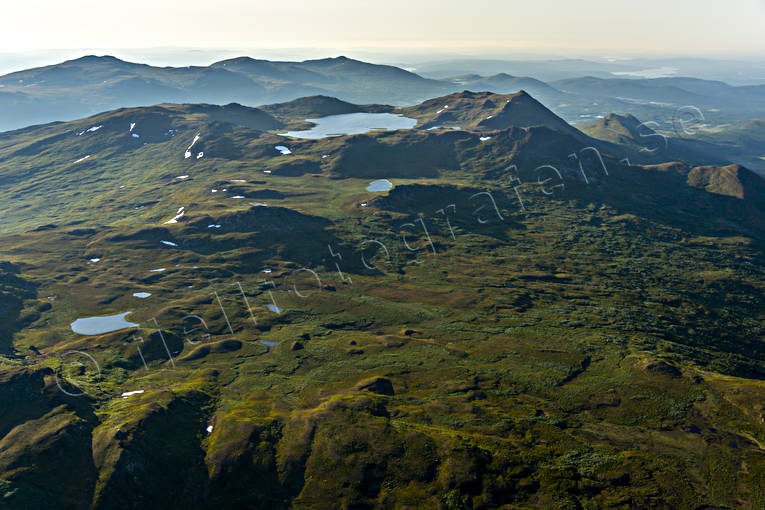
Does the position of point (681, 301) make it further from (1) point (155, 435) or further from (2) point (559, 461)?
(1) point (155, 435)

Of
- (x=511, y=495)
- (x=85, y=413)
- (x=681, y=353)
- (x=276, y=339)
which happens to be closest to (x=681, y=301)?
(x=681, y=353)

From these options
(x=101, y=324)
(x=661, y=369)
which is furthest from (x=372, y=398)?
(x=101, y=324)

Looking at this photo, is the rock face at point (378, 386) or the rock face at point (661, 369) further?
the rock face at point (661, 369)

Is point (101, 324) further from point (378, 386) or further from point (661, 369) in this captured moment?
point (661, 369)

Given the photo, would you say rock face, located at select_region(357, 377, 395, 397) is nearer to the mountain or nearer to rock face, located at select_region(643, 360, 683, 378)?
the mountain

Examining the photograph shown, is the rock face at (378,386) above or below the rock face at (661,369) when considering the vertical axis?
above

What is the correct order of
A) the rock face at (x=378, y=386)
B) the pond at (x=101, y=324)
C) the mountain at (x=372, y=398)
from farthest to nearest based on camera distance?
the pond at (x=101, y=324) < the rock face at (x=378, y=386) < the mountain at (x=372, y=398)

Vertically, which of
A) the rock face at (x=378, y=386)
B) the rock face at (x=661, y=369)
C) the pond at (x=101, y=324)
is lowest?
the rock face at (x=661, y=369)

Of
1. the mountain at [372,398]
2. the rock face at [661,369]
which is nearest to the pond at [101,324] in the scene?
the mountain at [372,398]

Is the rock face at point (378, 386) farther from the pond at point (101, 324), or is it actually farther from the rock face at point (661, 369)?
the pond at point (101, 324)
